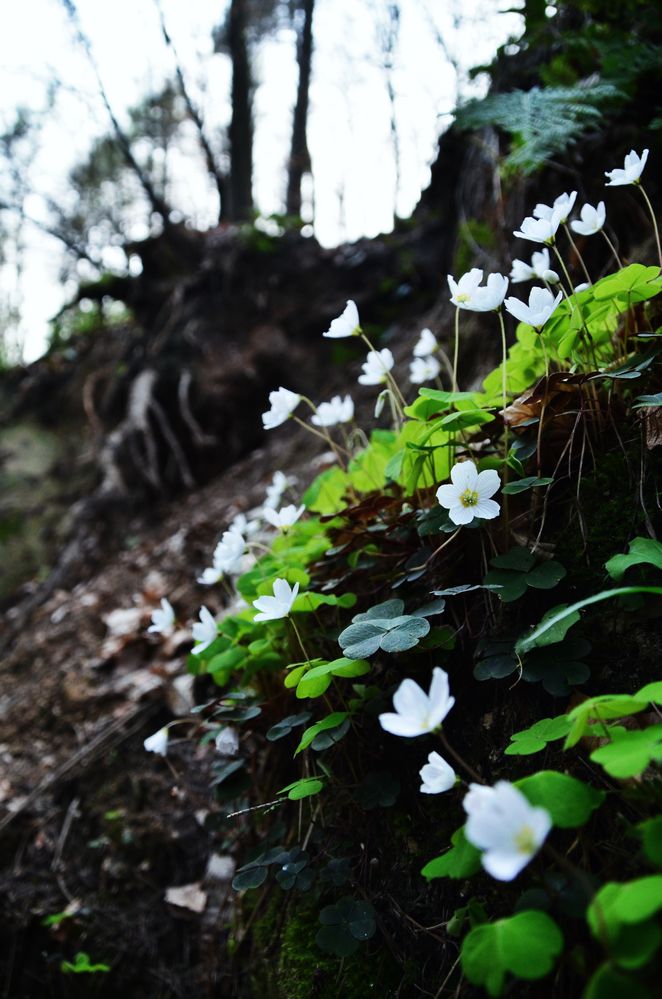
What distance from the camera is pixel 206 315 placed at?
577 centimetres

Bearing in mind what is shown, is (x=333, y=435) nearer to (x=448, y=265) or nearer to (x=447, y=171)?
(x=448, y=265)

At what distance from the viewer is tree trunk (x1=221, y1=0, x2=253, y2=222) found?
7.25 meters

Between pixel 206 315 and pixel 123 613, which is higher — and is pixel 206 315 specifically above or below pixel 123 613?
above

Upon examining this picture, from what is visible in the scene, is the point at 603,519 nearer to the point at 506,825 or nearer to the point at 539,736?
the point at 539,736

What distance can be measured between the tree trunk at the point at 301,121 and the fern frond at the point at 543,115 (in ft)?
22.4

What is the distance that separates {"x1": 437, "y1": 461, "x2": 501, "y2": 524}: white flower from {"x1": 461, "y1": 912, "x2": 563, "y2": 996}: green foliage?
0.78 metres

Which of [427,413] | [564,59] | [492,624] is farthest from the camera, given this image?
[564,59]

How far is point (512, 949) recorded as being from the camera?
791 millimetres

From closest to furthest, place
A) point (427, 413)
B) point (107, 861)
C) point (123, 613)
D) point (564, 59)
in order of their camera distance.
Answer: point (427, 413), point (107, 861), point (564, 59), point (123, 613)

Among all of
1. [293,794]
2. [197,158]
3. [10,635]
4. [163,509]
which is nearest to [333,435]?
[163,509]

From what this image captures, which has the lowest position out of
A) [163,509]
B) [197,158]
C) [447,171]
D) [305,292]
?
[163,509]

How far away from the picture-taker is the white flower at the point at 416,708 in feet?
3.05

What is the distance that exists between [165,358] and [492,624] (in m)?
4.77

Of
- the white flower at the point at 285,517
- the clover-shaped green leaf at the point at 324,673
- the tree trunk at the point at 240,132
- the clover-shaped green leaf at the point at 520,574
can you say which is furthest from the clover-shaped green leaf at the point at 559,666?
the tree trunk at the point at 240,132
